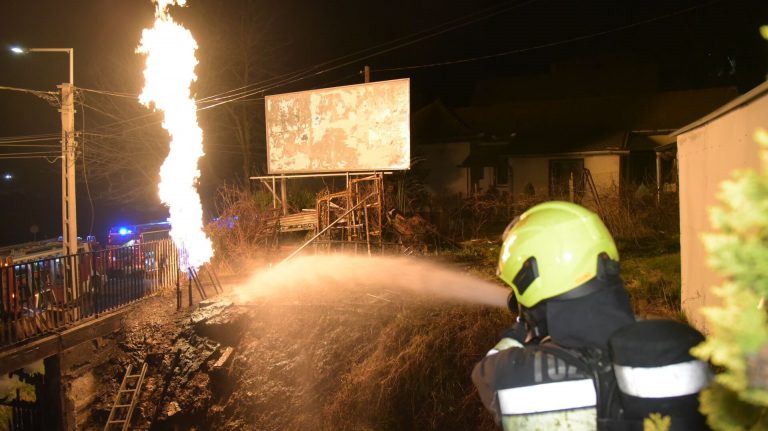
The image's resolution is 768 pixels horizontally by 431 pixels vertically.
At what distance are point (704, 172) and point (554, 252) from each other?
18.2 ft

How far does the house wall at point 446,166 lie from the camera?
1219 inches

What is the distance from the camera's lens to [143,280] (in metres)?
12.0

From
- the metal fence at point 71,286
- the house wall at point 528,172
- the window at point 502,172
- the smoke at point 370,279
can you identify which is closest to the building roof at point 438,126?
the window at point 502,172

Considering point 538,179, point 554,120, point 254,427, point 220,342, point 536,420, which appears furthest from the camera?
point 554,120

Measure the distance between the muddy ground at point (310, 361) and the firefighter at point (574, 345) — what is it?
494 centimetres

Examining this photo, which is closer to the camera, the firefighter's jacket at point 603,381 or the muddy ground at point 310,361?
the firefighter's jacket at point 603,381

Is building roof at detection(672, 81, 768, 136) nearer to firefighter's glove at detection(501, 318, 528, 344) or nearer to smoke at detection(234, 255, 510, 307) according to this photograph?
firefighter's glove at detection(501, 318, 528, 344)

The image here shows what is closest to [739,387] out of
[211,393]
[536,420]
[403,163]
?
[536,420]

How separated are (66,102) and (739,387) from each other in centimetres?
1679

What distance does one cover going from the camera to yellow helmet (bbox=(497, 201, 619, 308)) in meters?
2.11

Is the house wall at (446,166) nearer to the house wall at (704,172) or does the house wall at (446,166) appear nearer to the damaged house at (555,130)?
the damaged house at (555,130)

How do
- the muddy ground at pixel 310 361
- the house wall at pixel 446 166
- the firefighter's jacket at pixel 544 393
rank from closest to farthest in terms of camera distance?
1. the firefighter's jacket at pixel 544 393
2. the muddy ground at pixel 310 361
3. the house wall at pixel 446 166

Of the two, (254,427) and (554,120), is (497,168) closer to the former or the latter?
(554,120)

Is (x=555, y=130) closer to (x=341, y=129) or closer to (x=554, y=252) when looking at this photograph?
(x=341, y=129)
